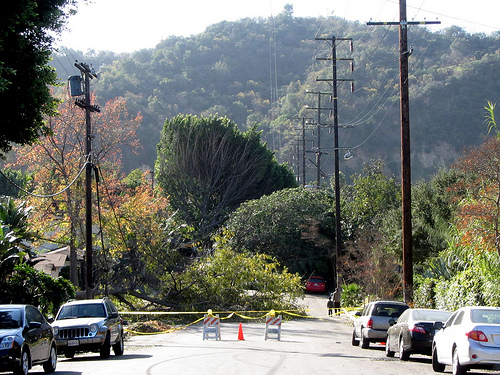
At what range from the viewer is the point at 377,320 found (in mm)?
20125

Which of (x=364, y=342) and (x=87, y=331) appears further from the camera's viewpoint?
(x=364, y=342)

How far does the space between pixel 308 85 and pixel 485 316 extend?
122 metres

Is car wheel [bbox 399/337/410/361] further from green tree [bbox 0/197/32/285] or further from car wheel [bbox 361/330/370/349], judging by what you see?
green tree [bbox 0/197/32/285]

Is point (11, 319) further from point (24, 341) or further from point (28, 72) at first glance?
point (28, 72)

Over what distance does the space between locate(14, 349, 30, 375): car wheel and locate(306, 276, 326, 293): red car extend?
40.5 m

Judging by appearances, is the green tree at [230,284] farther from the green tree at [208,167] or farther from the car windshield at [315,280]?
the green tree at [208,167]

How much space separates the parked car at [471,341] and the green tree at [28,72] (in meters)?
9.76

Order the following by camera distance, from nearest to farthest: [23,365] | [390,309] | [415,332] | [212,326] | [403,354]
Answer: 1. [23,365]
2. [415,332]
3. [403,354]
4. [390,309]
5. [212,326]

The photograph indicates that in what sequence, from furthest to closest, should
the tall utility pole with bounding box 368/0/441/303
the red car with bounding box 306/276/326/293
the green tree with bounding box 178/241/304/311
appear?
the red car with bounding box 306/276/326/293, the green tree with bounding box 178/241/304/311, the tall utility pole with bounding box 368/0/441/303

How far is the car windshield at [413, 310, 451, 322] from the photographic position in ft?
53.3

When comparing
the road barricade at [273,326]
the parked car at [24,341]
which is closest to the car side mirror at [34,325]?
the parked car at [24,341]

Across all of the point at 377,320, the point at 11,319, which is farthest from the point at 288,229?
the point at 11,319

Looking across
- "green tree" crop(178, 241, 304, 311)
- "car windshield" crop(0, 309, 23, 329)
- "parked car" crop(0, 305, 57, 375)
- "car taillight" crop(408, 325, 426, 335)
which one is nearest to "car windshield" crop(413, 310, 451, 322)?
"car taillight" crop(408, 325, 426, 335)

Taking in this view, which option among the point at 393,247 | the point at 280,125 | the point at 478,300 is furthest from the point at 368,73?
the point at 478,300
